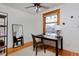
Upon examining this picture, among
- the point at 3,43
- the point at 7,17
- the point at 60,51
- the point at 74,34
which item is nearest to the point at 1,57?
the point at 3,43

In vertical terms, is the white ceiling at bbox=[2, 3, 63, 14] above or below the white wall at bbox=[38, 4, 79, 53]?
above

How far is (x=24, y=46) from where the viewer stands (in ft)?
4.53

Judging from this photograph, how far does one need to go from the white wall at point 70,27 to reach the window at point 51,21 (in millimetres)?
81

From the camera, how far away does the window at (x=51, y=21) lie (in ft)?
4.24

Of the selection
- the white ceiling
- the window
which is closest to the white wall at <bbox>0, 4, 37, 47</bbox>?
the white ceiling

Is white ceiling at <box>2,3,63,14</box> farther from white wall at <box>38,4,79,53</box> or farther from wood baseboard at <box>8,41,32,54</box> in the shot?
wood baseboard at <box>8,41,32,54</box>

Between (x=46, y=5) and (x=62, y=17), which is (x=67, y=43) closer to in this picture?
(x=62, y=17)

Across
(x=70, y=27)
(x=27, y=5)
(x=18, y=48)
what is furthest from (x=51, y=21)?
(x=18, y=48)

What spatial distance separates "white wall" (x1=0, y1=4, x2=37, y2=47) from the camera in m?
1.24

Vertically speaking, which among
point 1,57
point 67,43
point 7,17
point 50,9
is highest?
point 50,9

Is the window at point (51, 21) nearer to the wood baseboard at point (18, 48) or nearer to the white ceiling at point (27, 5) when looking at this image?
the white ceiling at point (27, 5)

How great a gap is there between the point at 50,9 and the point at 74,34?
57 cm

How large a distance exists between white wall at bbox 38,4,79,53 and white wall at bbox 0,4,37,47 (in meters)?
0.52

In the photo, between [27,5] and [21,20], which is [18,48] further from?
[27,5]
